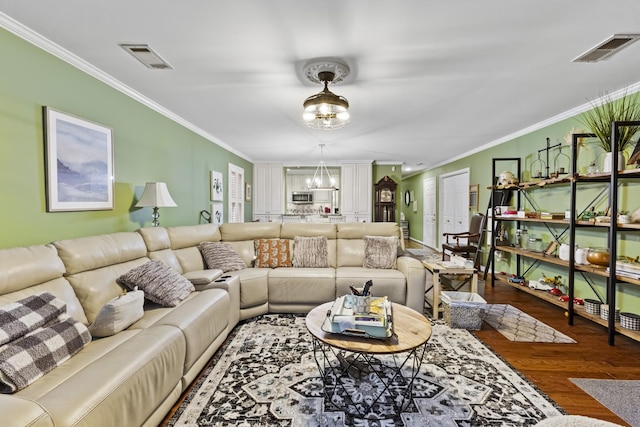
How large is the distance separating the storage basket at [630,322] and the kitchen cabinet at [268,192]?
6372 mm

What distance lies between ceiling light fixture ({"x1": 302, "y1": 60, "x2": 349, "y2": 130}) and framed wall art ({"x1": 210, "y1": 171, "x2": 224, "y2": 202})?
288cm

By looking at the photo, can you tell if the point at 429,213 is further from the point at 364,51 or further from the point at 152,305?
the point at 152,305

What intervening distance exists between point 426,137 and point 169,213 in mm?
4195

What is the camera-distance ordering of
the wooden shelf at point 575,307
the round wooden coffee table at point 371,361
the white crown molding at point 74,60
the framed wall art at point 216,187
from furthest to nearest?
the framed wall art at point 216,187 < the wooden shelf at point 575,307 < the white crown molding at point 74,60 < the round wooden coffee table at point 371,361

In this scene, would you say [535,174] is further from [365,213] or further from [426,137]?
[365,213]

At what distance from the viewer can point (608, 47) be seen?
2107 mm

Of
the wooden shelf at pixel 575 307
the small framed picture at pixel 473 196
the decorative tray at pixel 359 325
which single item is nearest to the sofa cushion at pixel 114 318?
the decorative tray at pixel 359 325

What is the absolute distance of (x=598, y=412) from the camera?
175 centimetres

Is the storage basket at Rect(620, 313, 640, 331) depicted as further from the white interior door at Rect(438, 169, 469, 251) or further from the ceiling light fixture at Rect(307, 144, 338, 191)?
the ceiling light fixture at Rect(307, 144, 338, 191)

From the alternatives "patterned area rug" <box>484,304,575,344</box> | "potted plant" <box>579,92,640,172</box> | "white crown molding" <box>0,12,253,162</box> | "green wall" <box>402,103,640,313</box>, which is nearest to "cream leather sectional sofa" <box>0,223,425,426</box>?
"patterned area rug" <box>484,304,575,344</box>

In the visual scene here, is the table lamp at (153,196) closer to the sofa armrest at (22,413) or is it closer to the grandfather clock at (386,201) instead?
the sofa armrest at (22,413)

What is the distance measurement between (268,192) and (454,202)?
4744 millimetres

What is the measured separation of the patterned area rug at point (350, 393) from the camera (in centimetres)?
168

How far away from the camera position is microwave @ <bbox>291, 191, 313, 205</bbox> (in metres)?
8.13
